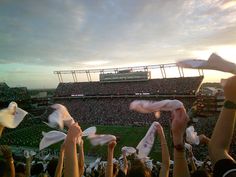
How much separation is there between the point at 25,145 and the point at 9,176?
97.3ft

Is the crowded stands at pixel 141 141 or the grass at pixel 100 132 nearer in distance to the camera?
the crowded stands at pixel 141 141

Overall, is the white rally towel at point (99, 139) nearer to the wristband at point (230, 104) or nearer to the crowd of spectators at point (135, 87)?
the wristband at point (230, 104)

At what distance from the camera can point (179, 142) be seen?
223 centimetres

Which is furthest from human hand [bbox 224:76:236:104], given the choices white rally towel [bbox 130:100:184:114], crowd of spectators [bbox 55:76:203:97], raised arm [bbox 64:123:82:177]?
crowd of spectators [bbox 55:76:203:97]

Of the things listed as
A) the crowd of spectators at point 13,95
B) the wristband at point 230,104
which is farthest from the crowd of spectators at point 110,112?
the wristband at point 230,104

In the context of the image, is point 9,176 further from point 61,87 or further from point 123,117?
point 61,87

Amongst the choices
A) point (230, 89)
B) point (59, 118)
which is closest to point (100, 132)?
point (59, 118)

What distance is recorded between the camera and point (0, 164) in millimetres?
4355

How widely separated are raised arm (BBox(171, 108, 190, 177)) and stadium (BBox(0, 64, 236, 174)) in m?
18.5

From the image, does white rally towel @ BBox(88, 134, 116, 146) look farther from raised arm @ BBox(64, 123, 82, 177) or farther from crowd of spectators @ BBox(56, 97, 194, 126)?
crowd of spectators @ BBox(56, 97, 194, 126)

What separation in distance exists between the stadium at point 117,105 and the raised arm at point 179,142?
18.5 meters

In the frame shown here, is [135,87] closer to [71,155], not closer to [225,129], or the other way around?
[71,155]

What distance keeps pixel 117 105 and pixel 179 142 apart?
46.1 metres

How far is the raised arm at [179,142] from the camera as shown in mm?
2135
